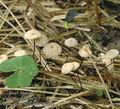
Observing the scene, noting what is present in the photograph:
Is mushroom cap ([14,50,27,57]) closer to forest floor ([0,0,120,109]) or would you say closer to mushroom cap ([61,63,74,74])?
forest floor ([0,0,120,109])

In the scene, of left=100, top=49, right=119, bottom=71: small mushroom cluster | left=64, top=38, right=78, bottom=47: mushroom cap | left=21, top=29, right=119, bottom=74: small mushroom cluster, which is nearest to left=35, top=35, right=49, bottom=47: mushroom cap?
left=21, top=29, right=119, bottom=74: small mushroom cluster

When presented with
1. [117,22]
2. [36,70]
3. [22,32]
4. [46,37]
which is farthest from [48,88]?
[117,22]

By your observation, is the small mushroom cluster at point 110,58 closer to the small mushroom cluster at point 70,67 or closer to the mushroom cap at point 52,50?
the small mushroom cluster at point 70,67

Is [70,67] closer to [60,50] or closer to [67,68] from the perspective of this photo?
[67,68]

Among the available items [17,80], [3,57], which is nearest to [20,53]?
[3,57]

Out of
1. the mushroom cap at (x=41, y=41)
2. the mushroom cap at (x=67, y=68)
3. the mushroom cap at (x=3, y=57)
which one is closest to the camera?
the mushroom cap at (x=67, y=68)

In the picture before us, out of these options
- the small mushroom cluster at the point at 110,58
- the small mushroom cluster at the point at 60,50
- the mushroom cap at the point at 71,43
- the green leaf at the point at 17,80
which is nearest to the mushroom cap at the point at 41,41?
the small mushroom cluster at the point at 60,50
